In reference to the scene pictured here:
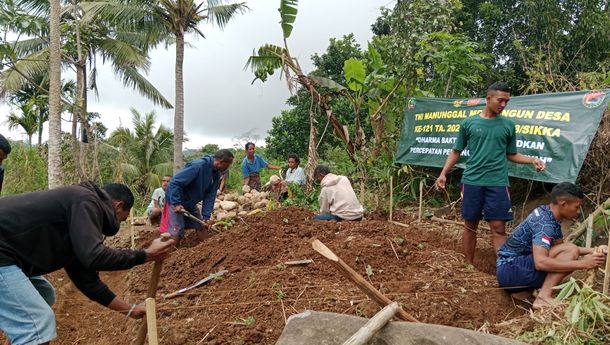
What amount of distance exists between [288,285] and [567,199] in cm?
218

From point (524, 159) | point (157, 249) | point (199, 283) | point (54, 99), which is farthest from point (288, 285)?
point (54, 99)

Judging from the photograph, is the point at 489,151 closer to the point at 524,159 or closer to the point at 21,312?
the point at 524,159

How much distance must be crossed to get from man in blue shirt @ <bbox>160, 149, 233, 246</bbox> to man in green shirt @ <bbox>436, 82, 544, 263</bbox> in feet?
8.58

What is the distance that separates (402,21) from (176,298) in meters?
6.21

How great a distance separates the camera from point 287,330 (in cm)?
219

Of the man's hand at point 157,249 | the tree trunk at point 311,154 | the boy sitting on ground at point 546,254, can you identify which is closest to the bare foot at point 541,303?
the boy sitting on ground at point 546,254

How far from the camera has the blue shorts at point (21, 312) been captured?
8.12 ft

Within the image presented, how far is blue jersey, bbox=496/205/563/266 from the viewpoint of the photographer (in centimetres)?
336

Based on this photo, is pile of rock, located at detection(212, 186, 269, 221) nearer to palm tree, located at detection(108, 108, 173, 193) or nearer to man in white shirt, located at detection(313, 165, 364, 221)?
man in white shirt, located at detection(313, 165, 364, 221)

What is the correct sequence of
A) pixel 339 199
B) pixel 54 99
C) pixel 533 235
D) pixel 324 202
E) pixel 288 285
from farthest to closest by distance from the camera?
1. pixel 54 99
2. pixel 324 202
3. pixel 339 199
4. pixel 288 285
5. pixel 533 235

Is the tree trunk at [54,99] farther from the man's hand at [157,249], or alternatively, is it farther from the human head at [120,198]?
the man's hand at [157,249]

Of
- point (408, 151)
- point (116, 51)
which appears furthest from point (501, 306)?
point (116, 51)

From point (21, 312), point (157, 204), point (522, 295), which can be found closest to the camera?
point (21, 312)

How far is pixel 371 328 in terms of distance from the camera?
80.4 inches
